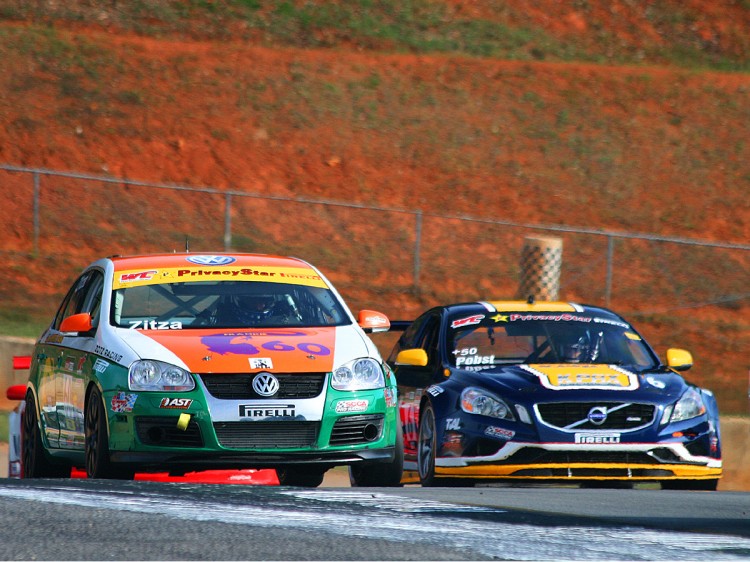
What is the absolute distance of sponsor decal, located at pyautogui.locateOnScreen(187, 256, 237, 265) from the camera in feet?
34.8

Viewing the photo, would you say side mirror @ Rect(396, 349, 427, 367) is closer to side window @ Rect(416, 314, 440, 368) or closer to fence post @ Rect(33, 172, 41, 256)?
side window @ Rect(416, 314, 440, 368)

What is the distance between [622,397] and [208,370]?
3118 millimetres

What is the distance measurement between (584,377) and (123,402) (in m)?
3.45

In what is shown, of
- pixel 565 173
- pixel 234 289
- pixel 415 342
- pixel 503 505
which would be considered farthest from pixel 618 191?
pixel 503 505

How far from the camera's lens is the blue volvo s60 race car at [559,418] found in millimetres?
10250

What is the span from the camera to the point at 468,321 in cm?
1184

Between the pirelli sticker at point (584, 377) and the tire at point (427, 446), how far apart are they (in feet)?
2.61

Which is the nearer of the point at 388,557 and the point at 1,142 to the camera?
the point at 388,557

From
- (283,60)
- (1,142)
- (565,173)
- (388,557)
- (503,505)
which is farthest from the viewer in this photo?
(283,60)

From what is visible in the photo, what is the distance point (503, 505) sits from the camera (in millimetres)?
7570

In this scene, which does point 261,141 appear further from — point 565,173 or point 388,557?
point 388,557

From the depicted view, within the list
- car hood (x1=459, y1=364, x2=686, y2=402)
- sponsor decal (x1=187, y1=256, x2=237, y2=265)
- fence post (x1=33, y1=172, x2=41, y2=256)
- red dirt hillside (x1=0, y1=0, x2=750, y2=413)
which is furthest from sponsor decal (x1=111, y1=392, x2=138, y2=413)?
fence post (x1=33, y1=172, x2=41, y2=256)

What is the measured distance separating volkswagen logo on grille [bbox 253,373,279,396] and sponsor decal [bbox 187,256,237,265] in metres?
1.78

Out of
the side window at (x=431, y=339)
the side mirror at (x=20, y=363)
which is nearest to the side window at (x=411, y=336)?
the side window at (x=431, y=339)
